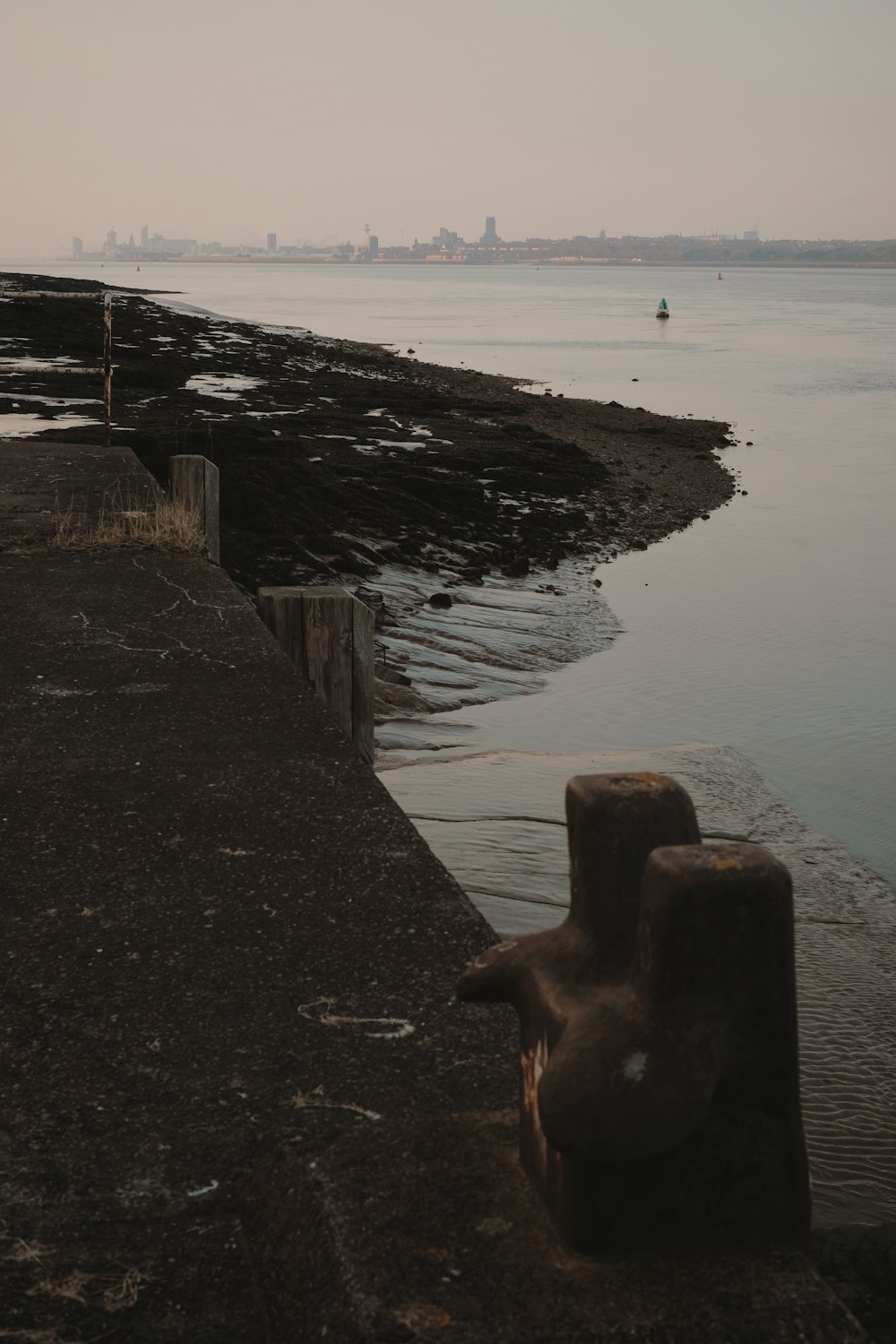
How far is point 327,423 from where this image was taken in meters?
21.1

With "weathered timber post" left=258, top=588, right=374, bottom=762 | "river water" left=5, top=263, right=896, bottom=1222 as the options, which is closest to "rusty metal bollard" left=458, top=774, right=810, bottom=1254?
"river water" left=5, top=263, right=896, bottom=1222

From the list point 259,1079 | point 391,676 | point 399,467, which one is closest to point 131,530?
point 391,676

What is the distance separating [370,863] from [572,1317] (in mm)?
1628

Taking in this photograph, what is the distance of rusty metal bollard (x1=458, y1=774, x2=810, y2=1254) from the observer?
159 cm

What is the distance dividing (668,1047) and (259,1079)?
97 centimetres

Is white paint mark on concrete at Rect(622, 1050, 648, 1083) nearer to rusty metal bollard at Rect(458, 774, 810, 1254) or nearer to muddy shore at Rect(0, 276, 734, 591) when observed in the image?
rusty metal bollard at Rect(458, 774, 810, 1254)

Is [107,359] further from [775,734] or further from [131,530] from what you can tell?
[775,734]

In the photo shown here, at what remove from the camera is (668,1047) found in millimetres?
1620

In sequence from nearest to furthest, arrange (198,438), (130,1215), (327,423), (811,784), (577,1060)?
(577,1060), (130,1215), (811,784), (198,438), (327,423)

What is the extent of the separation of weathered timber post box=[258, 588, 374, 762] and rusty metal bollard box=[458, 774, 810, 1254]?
3.84 meters

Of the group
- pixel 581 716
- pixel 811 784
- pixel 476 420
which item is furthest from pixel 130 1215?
pixel 476 420

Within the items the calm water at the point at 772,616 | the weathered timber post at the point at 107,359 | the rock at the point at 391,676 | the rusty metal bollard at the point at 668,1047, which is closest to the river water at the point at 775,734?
the calm water at the point at 772,616

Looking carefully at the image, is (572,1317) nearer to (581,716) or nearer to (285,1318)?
(285,1318)

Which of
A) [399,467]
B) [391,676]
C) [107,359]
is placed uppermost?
[107,359]
